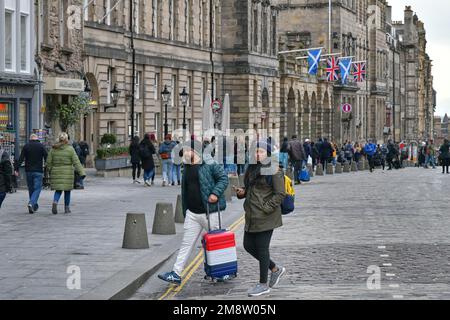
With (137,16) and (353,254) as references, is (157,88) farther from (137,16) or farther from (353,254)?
(353,254)

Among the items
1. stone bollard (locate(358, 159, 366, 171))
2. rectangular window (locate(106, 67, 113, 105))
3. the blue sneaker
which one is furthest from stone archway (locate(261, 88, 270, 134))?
the blue sneaker

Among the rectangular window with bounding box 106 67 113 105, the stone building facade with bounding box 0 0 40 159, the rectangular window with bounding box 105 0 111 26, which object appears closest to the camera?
the stone building facade with bounding box 0 0 40 159

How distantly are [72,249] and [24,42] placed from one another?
57.8 ft

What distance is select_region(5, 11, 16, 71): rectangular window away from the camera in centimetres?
3209

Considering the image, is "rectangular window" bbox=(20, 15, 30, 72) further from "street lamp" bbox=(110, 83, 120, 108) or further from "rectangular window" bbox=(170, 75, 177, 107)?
"rectangular window" bbox=(170, 75, 177, 107)

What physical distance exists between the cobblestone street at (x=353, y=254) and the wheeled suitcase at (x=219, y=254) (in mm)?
191

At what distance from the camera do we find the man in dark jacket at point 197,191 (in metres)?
13.8

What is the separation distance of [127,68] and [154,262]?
35307 millimetres

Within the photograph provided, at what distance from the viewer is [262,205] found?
41.8ft

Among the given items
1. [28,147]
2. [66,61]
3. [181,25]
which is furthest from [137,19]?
[28,147]

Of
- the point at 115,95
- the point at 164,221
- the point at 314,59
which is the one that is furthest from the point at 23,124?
the point at 314,59

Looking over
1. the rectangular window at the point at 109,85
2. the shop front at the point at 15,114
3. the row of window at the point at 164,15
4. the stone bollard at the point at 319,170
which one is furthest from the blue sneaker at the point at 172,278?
the stone bollard at the point at 319,170

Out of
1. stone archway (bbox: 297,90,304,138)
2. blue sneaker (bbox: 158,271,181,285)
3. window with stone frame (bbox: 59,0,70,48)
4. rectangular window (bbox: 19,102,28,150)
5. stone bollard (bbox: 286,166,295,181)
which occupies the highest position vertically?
window with stone frame (bbox: 59,0,70,48)

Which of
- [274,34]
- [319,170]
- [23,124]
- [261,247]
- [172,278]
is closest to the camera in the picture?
[261,247]
